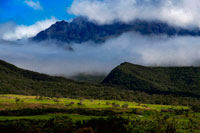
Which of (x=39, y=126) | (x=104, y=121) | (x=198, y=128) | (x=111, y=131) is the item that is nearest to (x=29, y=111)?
(x=39, y=126)

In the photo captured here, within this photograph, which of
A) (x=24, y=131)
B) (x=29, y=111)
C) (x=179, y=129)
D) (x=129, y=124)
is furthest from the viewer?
(x=29, y=111)

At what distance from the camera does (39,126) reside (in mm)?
131500


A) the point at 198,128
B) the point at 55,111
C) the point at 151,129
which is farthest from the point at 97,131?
the point at 55,111

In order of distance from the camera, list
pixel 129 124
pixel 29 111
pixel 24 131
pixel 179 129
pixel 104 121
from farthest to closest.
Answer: pixel 29 111, pixel 104 121, pixel 129 124, pixel 24 131, pixel 179 129

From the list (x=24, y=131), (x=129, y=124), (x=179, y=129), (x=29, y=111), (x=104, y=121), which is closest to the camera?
(x=179, y=129)

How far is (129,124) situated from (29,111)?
88.1 meters

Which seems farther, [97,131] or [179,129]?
[97,131]

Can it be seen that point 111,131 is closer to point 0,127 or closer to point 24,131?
point 24,131

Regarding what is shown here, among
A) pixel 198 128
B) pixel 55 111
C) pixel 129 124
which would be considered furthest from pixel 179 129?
pixel 55 111

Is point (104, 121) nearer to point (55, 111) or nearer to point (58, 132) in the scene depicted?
point (58, 132)

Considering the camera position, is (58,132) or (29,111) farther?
(29,111)

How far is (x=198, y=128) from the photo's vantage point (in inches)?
4572

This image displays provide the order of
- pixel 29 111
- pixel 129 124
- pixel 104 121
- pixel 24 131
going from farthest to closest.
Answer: pixel 29 111
pixel 104 121
pixel 129 124
pixel 24 131

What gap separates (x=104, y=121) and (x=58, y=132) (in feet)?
85.2
